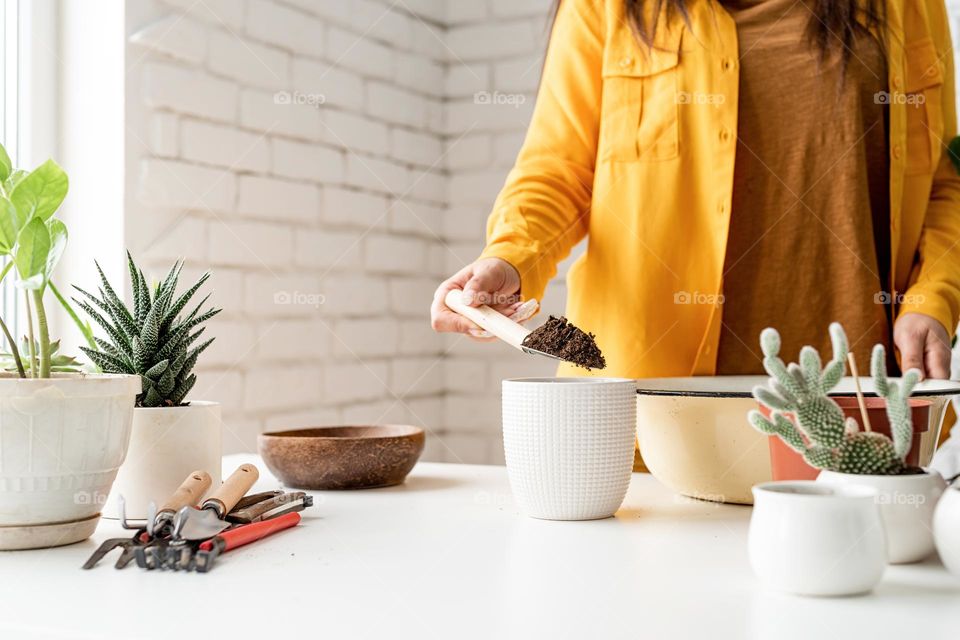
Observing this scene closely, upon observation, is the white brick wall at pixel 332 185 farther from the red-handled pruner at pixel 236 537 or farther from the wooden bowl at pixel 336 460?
the red-handled pruner at pixel 236 537

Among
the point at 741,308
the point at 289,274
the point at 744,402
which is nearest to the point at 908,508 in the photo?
the point at 744,402

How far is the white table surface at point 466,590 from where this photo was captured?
0.56 metres

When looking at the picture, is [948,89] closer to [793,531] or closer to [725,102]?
[725,102]

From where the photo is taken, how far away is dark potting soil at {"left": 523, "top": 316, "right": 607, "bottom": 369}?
902 millimetres

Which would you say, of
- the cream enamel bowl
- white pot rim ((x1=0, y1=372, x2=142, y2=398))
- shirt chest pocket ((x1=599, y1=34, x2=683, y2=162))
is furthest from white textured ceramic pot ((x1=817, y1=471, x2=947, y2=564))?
shirt chest pocket ((x1=599, y1=34, x2=683, y2=162))

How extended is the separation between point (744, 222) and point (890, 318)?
0.89 feet

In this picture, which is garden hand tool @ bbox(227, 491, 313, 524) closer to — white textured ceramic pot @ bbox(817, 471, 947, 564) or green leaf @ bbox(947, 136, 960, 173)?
white textured ceramic pot @ bbox(817, 471, 947, 564)

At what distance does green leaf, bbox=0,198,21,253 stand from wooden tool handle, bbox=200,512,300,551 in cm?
29

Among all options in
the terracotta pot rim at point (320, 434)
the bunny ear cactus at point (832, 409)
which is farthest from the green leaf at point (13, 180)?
the bunny ear cactus at point (832, 409)

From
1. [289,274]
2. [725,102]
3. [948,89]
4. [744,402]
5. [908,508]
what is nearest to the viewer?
[908,508]

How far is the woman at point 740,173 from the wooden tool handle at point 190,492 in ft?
2.17

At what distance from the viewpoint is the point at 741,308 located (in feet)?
4.73

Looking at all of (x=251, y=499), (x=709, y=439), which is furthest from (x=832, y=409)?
(x=251, y=499)

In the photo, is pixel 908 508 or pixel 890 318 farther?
pixel 890 318
